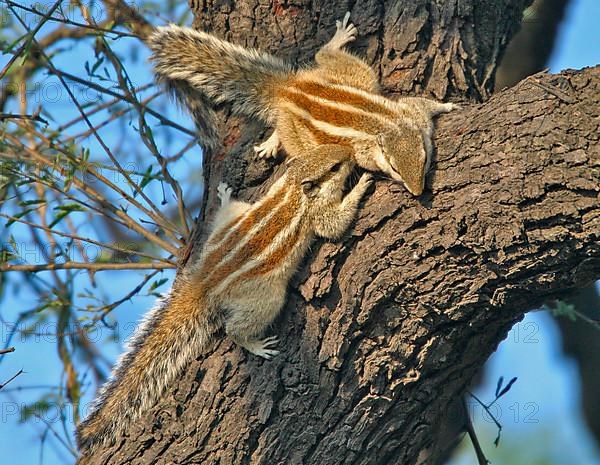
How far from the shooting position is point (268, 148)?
434cm

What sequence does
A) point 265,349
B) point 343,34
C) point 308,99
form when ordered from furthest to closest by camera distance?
point 308,99 < point 343,34 < point 265,349

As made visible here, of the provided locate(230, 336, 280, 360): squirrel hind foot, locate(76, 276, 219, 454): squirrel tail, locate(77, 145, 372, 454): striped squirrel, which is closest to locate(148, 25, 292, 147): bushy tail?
locate(77, 145, 372, 454): striped squirrel

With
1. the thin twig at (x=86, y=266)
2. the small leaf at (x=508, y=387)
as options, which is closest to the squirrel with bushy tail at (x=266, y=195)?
the thin twig at (x=86, y=266)

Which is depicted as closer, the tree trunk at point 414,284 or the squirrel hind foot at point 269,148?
the tree trunk at point 414,284

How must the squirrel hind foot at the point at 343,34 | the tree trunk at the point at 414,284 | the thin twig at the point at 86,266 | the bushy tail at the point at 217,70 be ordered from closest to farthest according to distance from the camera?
the tree trunk at the point at 414,284 → the squirrel hind foot at the point at 343,34 → the bushy tail at the point at 217,70 → the thin twig at the point at 86,266

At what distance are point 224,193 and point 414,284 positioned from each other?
1268mm

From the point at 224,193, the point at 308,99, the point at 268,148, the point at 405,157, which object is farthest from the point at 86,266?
the point at 405,157

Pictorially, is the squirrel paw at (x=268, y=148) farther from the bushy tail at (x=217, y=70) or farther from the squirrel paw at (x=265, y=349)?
the squirrel paw at (x=265, y=349)

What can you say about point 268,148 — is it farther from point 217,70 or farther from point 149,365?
point 149,365

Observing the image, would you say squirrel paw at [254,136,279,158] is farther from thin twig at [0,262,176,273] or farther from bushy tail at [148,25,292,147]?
thin twig at [0,262,176,273]

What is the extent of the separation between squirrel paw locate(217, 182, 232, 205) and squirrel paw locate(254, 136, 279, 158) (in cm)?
25

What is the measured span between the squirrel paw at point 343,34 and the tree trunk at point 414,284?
194 millimetres

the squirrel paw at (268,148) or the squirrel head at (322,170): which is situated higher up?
the squirrel paw at (268,148)

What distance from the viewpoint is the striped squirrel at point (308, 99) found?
14.2 feet
